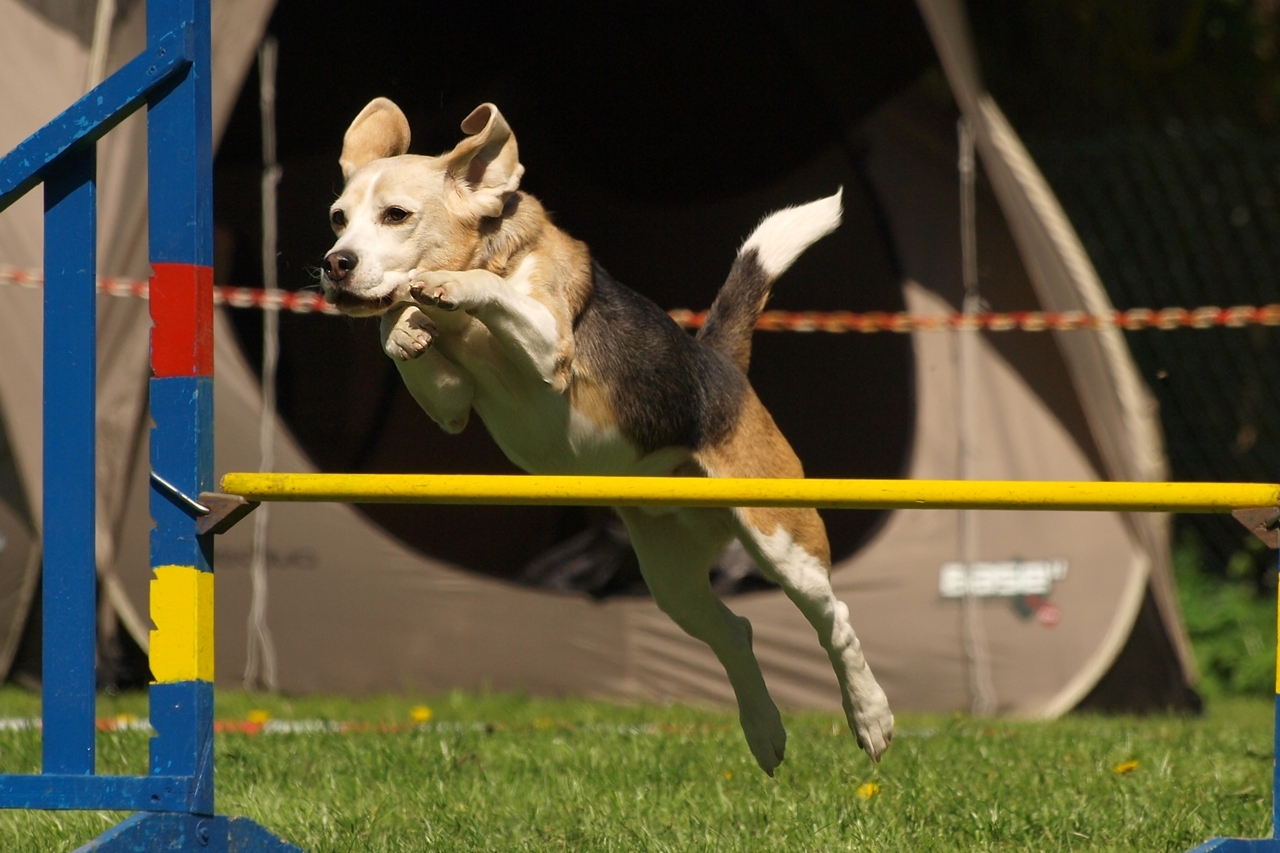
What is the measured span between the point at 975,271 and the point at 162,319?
452 centimetres

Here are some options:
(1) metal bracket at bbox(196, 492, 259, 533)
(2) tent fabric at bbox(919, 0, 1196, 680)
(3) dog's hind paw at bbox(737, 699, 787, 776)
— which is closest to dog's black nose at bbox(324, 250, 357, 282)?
(1) metal bracket at bbox(196, 492, 259, 533)

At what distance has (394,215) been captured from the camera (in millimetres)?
3227

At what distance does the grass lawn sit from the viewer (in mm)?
3670

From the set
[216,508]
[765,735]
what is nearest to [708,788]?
[765,735]

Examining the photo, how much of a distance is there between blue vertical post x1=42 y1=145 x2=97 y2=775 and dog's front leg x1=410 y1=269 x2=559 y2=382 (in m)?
0.66

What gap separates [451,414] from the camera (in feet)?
11.1

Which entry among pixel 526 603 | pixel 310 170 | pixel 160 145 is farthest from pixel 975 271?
pixel 160 145

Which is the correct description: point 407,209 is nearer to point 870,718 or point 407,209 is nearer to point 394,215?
point 394,215

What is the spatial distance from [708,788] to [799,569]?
80 cm

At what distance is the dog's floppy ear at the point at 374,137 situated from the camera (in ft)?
11.4

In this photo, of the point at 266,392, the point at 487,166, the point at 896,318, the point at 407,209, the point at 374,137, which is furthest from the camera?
the point at 896,318

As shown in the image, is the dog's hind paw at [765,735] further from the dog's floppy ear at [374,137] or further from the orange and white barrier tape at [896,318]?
the orange and white barrier tape at [896,318]

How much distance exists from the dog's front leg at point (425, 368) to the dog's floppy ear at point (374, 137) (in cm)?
42

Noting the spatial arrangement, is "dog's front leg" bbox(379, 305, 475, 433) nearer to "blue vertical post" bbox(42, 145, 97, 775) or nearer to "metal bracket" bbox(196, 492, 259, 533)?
"metal bracket" bbox(196, 492, 259, 533)
